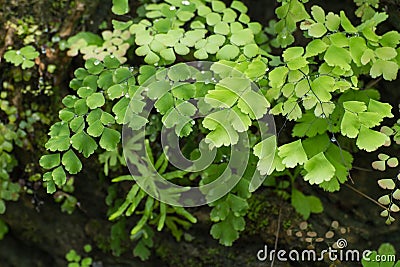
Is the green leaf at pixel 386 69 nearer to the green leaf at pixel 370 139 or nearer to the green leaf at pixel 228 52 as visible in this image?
the green leaf at pixel 370 139

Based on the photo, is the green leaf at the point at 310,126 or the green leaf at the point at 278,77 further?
the green leaf at the point at 310,126

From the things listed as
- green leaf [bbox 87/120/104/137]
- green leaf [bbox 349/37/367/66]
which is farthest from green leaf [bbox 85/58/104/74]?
green leaf [bbox 349/37/367/66]

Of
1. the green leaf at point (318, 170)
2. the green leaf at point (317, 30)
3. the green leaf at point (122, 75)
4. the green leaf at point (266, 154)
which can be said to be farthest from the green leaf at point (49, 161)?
the green leaf at point (317, 30)

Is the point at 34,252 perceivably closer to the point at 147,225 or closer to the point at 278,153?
the point at 147,225

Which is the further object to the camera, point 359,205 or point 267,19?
point 267,19

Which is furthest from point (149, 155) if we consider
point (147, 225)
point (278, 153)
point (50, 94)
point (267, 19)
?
point (267, 19)

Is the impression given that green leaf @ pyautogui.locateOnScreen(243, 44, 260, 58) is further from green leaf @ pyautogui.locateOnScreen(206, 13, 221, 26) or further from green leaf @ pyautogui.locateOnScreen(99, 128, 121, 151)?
green leaf @ pyautogui.locateOnScreen(99, 128, 121, 151)
